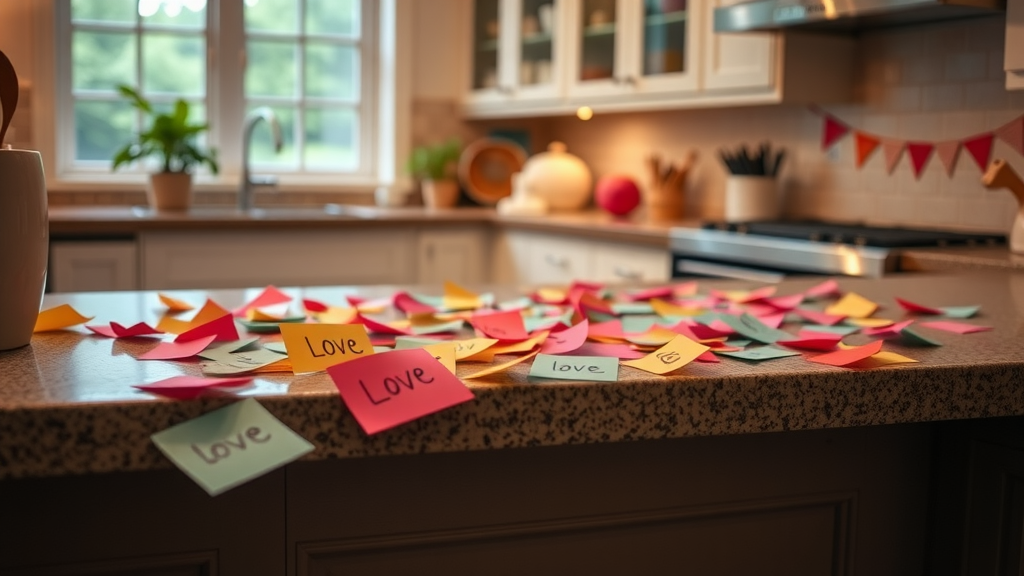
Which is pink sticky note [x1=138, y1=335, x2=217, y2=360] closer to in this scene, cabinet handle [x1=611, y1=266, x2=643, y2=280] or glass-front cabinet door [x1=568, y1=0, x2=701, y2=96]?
cabinet handle [x1=611, y1=266, x2=643, y2=280]

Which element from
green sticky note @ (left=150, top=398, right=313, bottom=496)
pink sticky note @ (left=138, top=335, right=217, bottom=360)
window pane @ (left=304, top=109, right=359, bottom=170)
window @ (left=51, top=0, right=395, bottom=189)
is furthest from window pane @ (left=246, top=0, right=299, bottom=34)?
green sticky note @ (left=150, top=398, right=313, bottom=496)

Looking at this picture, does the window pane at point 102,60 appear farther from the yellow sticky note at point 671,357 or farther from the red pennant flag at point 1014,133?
the yellow sticky note at point 671,357

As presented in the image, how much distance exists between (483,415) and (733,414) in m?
0.22

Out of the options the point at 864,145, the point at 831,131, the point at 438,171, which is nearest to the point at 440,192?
the point at 438,171

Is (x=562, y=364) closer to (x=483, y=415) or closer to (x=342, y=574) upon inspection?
(x=483, y=415)

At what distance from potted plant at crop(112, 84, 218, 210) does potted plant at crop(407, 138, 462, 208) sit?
89 cm

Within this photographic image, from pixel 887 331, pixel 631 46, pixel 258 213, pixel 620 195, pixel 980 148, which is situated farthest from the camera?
pixel 258 213

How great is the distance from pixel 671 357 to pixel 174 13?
374cm

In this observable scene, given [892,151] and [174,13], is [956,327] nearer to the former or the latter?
[892,151]

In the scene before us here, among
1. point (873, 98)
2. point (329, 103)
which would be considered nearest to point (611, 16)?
point (873, 98)

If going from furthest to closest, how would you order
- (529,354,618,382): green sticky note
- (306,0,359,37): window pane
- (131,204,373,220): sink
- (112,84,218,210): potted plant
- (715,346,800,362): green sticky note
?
(306,0,359,37): window pane, (112,84,218,210): potted plant, (131,204,373,220): sink, (715,346,800,362): green sticky note, (529,354,618,382): green sticky note

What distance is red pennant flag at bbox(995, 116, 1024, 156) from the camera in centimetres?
267

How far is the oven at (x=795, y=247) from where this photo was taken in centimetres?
243

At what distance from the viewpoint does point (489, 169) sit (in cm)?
450
